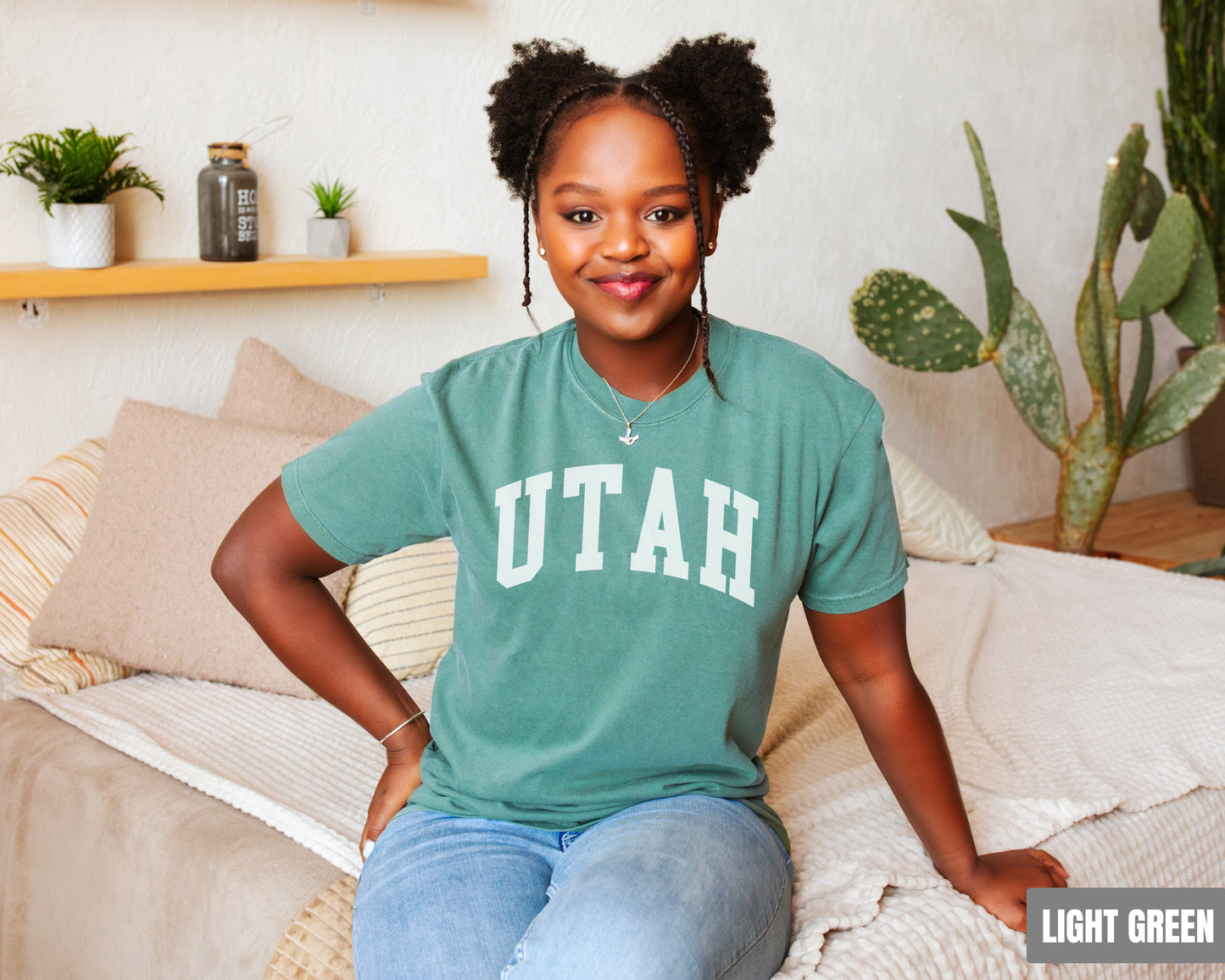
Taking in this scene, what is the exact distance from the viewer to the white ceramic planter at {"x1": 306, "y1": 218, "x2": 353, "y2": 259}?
189 centimetres

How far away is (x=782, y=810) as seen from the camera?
1.24 m

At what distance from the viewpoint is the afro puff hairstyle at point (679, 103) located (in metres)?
0.93

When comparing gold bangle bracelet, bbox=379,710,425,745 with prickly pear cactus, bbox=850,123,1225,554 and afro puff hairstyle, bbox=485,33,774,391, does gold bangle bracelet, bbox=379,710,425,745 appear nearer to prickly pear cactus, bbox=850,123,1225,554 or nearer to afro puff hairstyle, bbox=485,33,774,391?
afro puff hairstyle, bbox=485,33,774,391

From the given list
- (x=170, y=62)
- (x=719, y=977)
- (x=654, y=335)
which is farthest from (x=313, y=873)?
(x=170, y=62)

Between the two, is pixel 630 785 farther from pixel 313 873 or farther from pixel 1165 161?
pixel 1165 161

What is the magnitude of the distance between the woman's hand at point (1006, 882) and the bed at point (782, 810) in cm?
1

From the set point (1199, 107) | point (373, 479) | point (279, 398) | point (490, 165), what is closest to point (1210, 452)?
point (1199, 107)

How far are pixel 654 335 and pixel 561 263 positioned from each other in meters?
0.10

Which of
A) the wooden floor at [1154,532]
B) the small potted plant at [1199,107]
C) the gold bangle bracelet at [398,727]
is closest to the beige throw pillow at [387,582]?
the gold bangle bracelet at [398,727]

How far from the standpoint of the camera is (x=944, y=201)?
2.92m

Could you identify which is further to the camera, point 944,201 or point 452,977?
point 944,201

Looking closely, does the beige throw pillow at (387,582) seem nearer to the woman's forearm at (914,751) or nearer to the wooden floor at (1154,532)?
the woman's forearm at (914,751)

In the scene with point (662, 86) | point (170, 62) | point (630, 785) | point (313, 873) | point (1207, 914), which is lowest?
point (1207, 914)

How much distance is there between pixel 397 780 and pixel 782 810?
398mm
